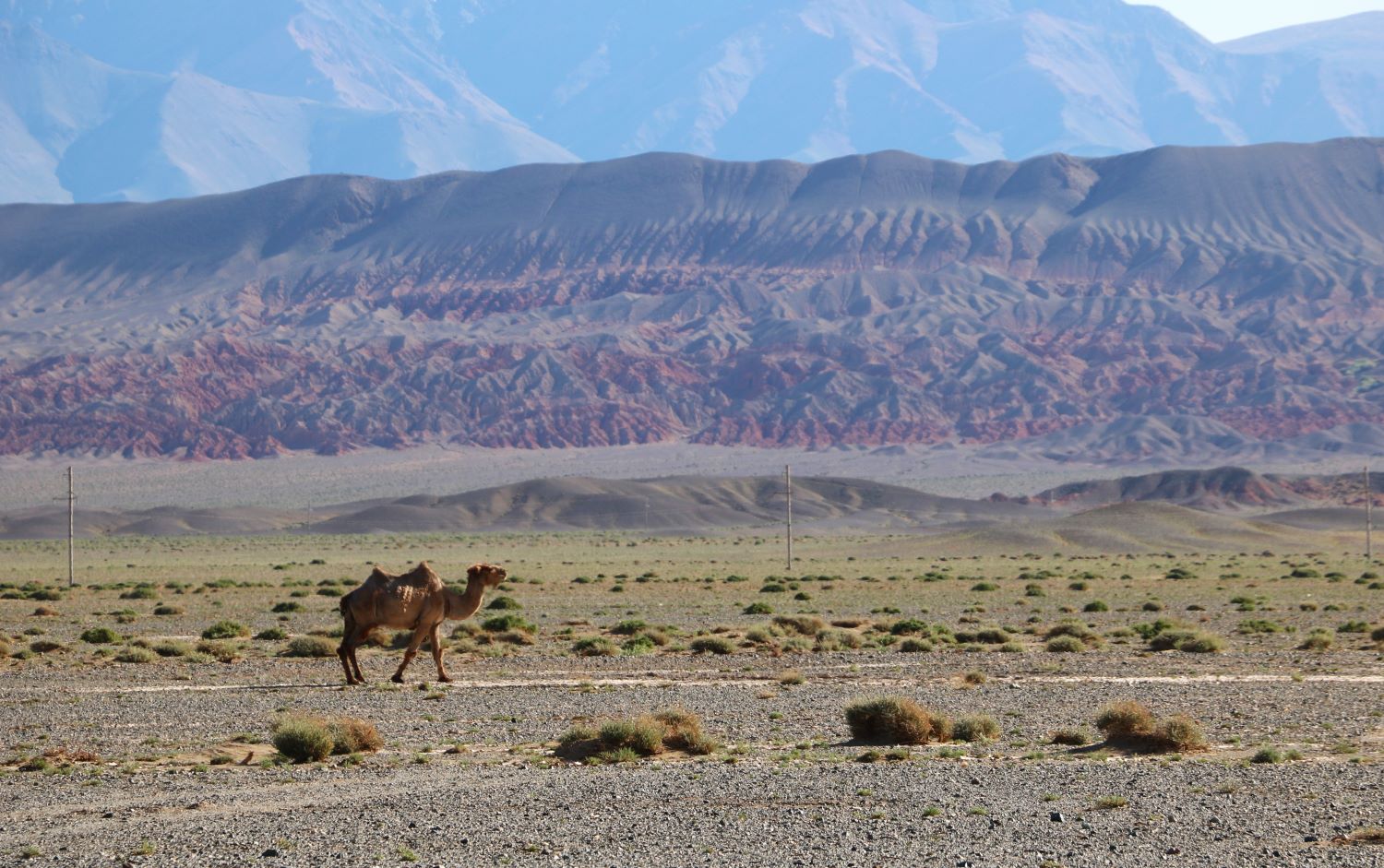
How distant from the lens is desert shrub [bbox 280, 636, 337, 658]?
91.0 feet

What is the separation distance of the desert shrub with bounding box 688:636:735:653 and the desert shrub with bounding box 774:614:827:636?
3.26 meters

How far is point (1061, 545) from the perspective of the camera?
283 feet

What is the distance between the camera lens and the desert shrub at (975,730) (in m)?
17.9

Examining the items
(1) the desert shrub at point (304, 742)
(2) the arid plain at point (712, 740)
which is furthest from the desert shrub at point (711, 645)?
(1) the desert shrub at point (304, 742)

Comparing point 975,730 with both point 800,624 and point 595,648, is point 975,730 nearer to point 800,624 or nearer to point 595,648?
point 595,648

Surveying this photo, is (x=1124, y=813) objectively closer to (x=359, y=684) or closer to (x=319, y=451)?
(x=359, y=684)

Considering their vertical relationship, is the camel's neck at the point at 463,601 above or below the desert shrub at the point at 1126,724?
above

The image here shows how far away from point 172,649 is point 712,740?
1352cm

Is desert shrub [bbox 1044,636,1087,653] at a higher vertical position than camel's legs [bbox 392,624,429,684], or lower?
lower

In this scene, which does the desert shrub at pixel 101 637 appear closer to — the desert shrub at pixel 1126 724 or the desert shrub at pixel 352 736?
the desert shrub at pixel 352 736

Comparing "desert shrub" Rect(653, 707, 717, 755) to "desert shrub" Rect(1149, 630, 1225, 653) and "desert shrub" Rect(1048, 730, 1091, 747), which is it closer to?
"desert shrub" Rect(1048, 730, 1091, 747)

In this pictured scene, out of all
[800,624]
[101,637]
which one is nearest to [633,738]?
[800,624]

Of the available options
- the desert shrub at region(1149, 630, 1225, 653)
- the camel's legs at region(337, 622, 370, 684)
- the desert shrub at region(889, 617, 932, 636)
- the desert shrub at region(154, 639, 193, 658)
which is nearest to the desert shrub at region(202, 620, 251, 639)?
the desert shrub at region(154, 639, 193, 658)

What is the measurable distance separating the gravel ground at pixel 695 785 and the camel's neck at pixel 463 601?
1014 millimetres
